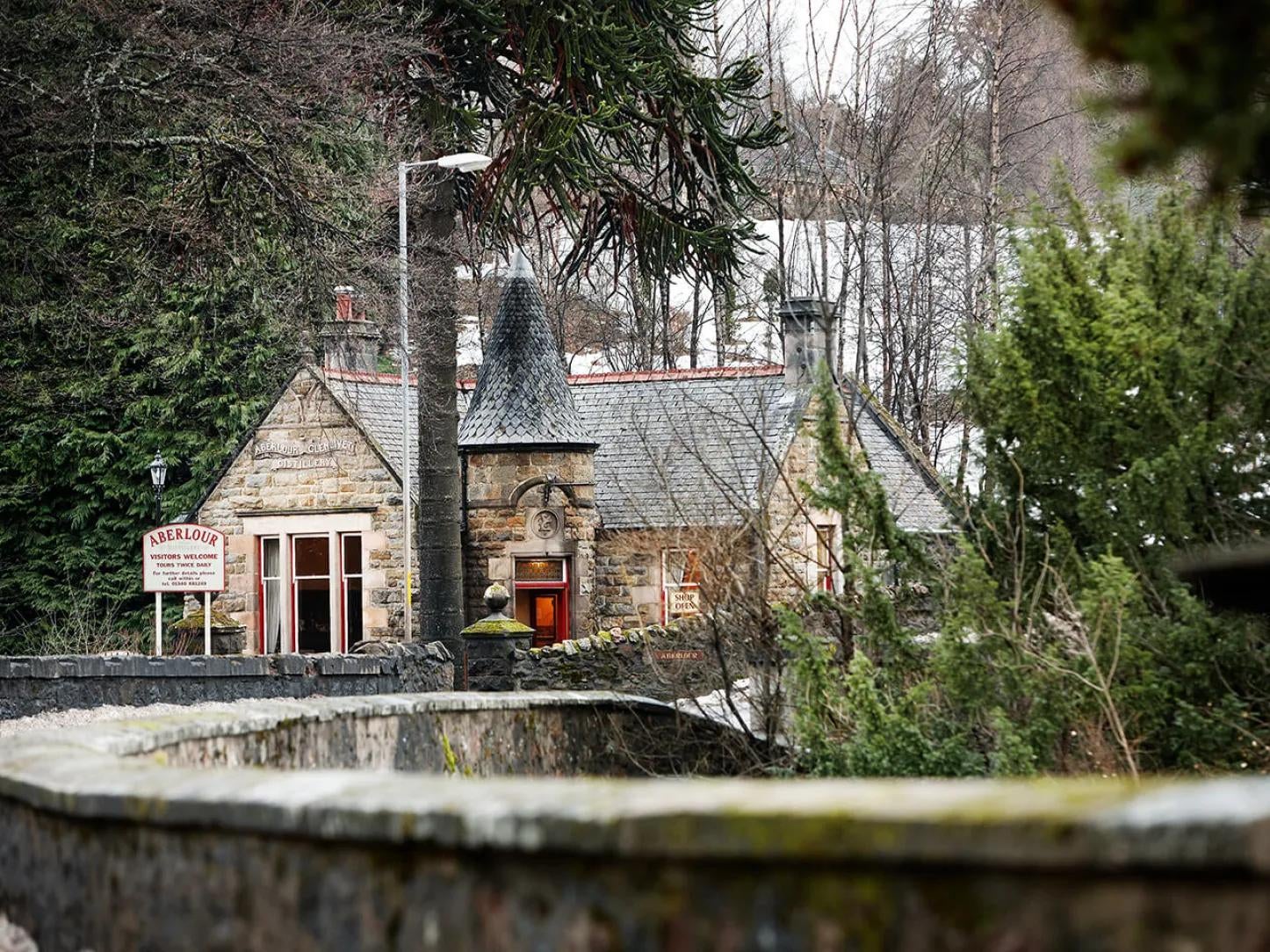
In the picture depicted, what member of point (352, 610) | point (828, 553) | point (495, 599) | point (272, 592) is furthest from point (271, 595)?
point (828, 553)

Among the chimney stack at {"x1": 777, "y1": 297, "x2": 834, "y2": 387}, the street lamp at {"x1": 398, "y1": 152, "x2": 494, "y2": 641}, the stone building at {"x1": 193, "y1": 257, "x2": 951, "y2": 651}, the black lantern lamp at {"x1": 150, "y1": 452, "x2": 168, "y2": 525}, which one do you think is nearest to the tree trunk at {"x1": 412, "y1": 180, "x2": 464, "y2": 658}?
the street lamp at {"x1": 398, "y1": 152, "x2": 494, "y2": 641}

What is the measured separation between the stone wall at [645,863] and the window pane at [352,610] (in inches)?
862

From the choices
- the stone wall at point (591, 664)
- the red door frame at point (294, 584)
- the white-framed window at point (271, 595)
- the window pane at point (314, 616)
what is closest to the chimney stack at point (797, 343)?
the red door frame at point (294, 584)

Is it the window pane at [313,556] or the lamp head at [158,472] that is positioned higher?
the lamp head at [158,472]

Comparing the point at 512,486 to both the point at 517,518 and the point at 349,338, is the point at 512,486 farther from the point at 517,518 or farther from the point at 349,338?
the point at 349,338

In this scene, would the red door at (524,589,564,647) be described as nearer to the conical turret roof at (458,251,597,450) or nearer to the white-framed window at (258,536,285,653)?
the conical turret roof at (458,251,597,450)

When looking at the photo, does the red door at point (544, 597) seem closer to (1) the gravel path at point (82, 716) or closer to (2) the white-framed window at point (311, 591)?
(2) the white-framed window at point (311, 591)

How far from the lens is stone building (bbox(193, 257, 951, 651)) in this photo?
26.2 meters

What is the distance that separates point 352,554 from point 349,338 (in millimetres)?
7726

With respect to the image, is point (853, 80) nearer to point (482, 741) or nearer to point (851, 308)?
point (851, 308)

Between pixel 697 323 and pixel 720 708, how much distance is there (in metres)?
28.0

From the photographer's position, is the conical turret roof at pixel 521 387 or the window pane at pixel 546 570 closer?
the conical turret roof at pixel 521 387

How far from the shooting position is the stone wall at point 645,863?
310 centimetres

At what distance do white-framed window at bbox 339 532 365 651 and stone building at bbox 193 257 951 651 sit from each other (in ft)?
0.08
